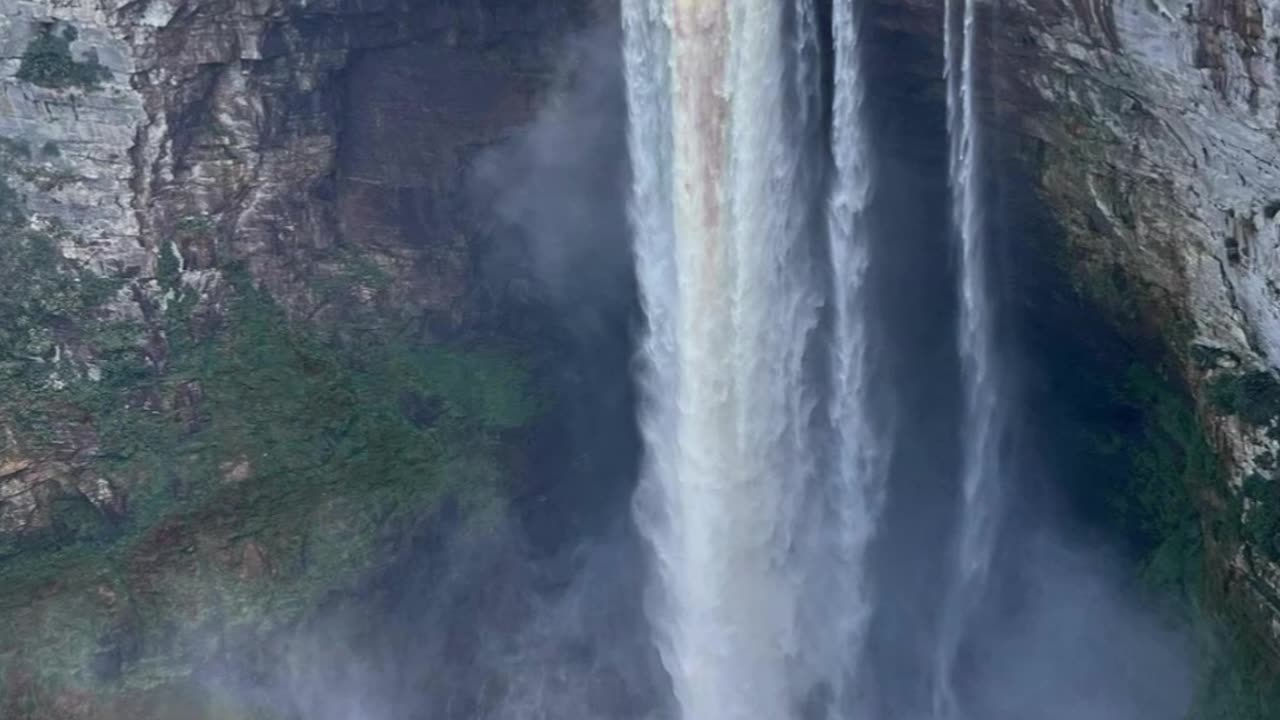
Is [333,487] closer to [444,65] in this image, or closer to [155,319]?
[155,319]

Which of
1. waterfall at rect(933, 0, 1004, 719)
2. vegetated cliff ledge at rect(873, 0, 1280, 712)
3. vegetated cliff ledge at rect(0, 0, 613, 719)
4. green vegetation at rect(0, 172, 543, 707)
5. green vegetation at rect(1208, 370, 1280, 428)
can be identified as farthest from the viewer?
green vegetation at rect(0, 172, 543, 707)

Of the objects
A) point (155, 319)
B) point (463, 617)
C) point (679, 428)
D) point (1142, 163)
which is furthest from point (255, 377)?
point (1142, 163)

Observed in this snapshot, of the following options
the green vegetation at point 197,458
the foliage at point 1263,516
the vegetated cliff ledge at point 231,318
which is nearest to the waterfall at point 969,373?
the foliage at point 1263,516

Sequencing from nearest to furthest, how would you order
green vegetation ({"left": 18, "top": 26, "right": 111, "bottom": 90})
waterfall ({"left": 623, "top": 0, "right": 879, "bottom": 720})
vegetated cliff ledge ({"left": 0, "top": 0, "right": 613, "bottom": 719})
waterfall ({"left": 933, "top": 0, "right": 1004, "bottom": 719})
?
1. waterfall ({"left": 933, "top": 0, "right": 1004, "bottom": 719})
2. waterfall ({"left": 623, "top": 0, "right": 879, "bottom": 720})
3. green vegetation ({"left": 18, "top": 26, "right": 111, "bottom": 90})
4. vegetated cliff ledge ({"left": 0, "top": 0, "right": 613, "bottom": 719})

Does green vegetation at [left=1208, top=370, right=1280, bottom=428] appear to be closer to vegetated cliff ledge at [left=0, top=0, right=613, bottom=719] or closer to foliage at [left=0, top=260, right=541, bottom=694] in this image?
vegetated cliff ledge at [left=0, top=0, right=613, bottom=719]

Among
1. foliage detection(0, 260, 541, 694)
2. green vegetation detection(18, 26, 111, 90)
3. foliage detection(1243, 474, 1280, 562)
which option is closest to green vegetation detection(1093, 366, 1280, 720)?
foliage detection(1243, 474, 1280, 562)

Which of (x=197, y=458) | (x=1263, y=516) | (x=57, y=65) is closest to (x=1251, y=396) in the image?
(x=1263, y=516)
